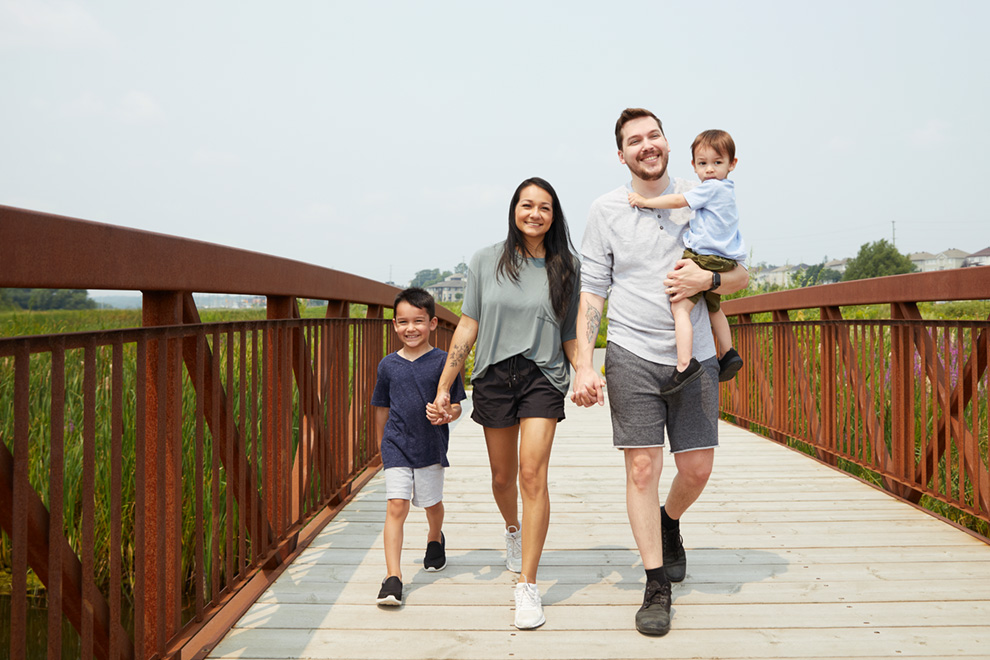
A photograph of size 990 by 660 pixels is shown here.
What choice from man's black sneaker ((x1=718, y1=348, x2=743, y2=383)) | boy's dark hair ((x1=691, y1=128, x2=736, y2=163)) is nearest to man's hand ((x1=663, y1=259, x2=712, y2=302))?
man's black sneaker ((x1=718, y1=348, x2=743, y2=383))

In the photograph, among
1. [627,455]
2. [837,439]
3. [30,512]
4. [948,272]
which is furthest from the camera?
[837,439]

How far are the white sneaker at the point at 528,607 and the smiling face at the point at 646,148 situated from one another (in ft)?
5.03

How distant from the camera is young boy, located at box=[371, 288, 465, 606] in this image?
10.8 ft

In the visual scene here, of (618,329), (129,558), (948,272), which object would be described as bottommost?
(129,558)

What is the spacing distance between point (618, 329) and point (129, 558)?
271 cm

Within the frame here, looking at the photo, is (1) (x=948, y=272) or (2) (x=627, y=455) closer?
(2) (x=627, y=455)

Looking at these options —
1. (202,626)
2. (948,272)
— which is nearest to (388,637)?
(202,626)

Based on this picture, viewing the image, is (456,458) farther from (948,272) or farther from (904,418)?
(948,272)

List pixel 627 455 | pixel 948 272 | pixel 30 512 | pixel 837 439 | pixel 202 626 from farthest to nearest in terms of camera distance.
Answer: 1. pixel 837 439
2. pixel 948 272
3. pixel 627 455
4. pixel 202 626
5. pixel 30 512

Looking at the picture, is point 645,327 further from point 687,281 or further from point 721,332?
point 721,332

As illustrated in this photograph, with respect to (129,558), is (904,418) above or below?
above

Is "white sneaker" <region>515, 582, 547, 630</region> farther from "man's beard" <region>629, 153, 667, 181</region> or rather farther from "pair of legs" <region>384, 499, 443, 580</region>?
"man's beard" <region>629, 153, 667, 181</region>

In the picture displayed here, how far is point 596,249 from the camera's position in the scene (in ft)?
9.87

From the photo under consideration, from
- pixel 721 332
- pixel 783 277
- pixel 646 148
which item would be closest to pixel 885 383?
pixel 721 332
